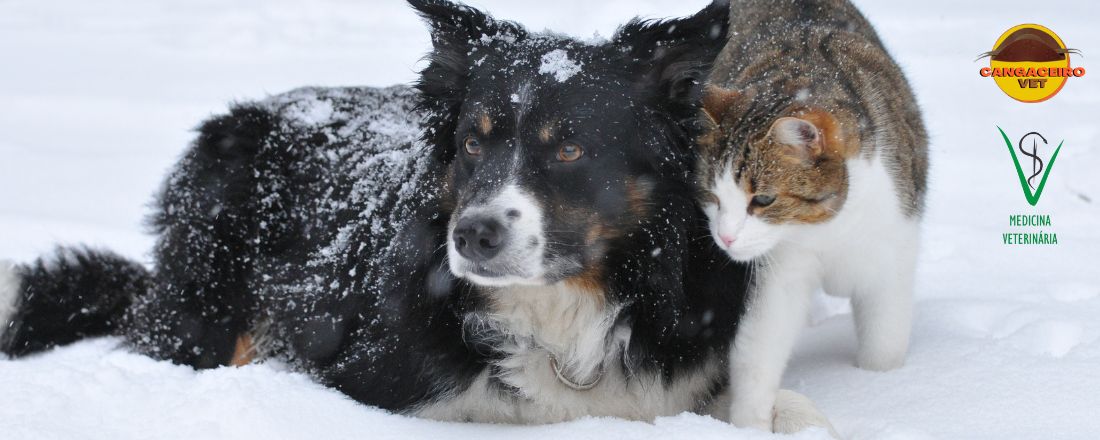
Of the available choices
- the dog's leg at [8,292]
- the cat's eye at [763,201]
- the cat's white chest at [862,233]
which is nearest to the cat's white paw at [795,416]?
the cat's white chest at [862,233]

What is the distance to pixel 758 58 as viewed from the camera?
389 centimetres

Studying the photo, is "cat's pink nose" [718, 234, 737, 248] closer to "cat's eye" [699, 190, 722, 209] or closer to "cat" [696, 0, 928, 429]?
"cat" [696, 0, 928, 429]

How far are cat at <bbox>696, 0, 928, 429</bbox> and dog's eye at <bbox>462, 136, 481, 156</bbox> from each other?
2.45 ft

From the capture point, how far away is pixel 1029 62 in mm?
5766

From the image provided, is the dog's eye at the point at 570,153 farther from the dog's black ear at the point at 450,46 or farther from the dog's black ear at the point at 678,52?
the dog's black ear at the point at 450,46

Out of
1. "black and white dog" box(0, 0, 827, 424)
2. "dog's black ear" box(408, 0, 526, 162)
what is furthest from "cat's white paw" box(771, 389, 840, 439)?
"dog's black ear" box(408, 0, 526, 162)

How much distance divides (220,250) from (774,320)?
8.18 ft

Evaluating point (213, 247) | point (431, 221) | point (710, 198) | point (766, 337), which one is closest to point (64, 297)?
point (213, 247)

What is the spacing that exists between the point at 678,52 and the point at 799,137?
534mm

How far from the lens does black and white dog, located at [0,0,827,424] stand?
3.14 meters

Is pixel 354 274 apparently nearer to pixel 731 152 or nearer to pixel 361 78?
pixel 731 152

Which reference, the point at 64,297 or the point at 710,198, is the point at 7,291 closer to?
the point at 64,297

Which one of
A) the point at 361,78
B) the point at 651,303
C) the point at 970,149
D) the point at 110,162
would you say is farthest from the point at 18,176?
the point at 970,149

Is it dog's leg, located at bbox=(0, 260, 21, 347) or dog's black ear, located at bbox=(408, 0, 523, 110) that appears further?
dog's leg, located at bbox=(0, 260, 21, 347)
